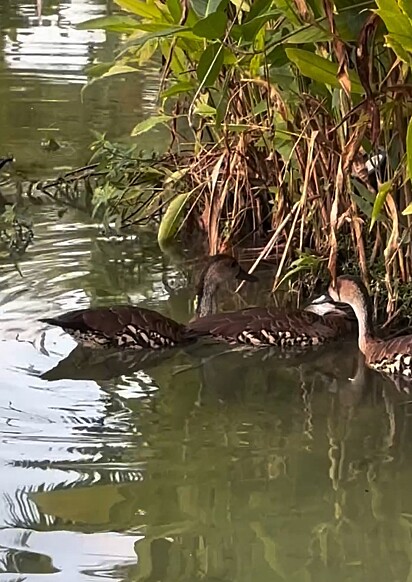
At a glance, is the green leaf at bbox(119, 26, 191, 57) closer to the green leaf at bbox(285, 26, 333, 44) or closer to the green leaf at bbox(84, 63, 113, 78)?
the green leaf at bbox(285, 26, 333, 44)

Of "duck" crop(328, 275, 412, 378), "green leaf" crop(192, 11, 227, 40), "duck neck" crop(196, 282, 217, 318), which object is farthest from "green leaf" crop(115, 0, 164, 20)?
"duck" crop(328, 275, 412, 378)

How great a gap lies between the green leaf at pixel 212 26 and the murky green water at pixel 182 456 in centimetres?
93

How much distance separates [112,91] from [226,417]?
13.3 feet

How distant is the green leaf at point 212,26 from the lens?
2631 millimetres

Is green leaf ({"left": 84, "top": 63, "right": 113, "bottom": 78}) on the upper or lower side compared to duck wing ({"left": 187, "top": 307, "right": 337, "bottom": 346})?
upper

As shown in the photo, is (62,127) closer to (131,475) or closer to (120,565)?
(131,475)

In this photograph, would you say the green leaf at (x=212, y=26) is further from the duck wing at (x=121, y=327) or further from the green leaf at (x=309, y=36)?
the duck wing at (x=121, y=327)

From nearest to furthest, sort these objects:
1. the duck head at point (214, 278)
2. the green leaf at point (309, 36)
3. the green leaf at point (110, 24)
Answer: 1. the green leaf at point (309, 36)
2. the green leaf at point (110, 24)
3. the duck head at point (214, 278)

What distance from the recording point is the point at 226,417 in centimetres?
287

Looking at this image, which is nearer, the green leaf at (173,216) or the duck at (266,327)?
the duck at (266,327)

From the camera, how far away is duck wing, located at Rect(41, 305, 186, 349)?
326cm

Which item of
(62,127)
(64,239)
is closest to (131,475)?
(64,239)

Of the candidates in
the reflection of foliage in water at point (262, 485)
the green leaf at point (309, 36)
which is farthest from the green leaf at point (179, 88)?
the reflection of foliage in water at point (262, 485)

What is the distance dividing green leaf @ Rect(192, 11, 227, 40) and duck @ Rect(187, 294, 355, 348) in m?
0.93
